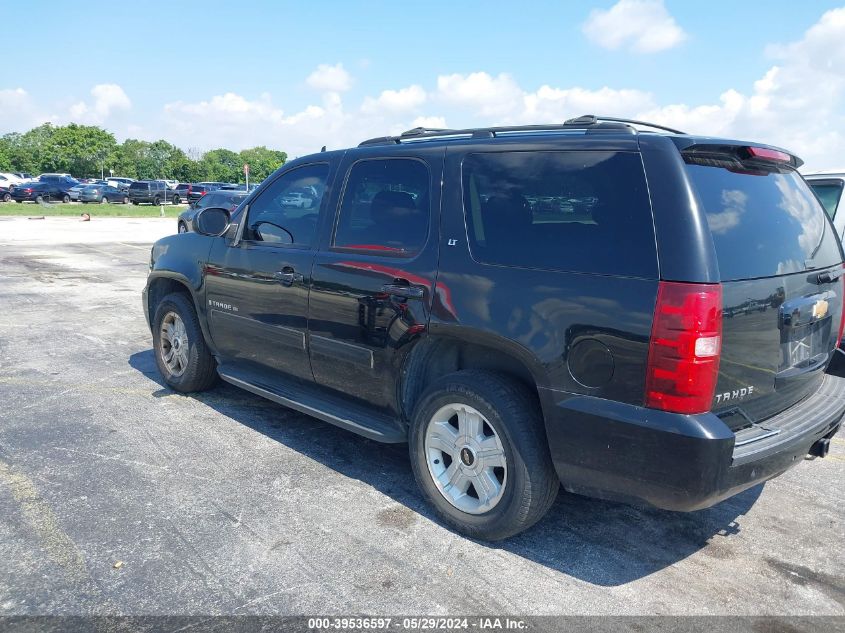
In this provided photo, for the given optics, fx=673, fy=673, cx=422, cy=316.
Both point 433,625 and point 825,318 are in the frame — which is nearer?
point 433,625

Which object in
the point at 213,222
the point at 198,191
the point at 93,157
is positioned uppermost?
the point at 93,157

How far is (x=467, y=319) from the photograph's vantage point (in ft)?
10.6

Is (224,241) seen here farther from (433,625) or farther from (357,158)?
(433,625)

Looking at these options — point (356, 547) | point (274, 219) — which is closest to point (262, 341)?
point (274, 219)

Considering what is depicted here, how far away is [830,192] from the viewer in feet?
20.2

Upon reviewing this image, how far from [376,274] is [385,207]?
1.38 ft

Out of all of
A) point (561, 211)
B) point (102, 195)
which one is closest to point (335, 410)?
point (561, 211)

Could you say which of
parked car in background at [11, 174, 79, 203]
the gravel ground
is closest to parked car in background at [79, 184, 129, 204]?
parked car in background at [11, 174, 79, 203]

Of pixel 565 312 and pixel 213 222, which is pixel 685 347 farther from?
pixel 213 222

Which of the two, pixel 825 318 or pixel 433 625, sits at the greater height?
pixel 825 318

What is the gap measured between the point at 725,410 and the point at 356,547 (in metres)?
1.79

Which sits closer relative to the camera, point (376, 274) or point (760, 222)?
point (760, 222)

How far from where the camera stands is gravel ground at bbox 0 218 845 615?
287cm

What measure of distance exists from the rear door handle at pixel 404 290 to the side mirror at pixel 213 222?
1.72m
